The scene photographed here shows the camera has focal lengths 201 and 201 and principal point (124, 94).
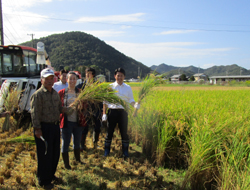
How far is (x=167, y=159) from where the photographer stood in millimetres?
3908

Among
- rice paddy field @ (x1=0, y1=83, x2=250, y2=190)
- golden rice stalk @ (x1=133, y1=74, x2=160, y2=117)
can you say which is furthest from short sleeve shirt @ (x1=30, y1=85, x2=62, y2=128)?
golden rice stalk @ (x1=133, y1=74, x2=160, y2=117)

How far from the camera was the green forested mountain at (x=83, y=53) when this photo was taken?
A: 57.4 meters

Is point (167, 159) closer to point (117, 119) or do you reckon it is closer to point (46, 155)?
point (117, 119)

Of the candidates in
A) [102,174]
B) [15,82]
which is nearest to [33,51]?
[15,82]

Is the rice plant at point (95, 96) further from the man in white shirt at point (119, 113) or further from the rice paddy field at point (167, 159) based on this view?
the man in white shirt at point (119, 113)

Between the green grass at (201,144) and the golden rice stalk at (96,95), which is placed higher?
the golden rice stalk at (96,95)

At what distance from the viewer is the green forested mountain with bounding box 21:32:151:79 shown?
188 ft

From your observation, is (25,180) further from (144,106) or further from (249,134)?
(249,134)

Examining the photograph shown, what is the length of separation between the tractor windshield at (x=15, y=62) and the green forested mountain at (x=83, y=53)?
46.1 m

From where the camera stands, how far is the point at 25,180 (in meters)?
3.11

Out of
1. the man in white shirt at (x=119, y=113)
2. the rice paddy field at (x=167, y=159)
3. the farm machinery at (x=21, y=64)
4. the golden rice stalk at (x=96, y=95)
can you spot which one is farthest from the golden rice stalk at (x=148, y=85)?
the farm machinery at (x=21, y=64)

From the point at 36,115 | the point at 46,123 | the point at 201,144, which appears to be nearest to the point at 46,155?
the point at 46,123

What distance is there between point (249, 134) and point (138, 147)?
8.59 feet

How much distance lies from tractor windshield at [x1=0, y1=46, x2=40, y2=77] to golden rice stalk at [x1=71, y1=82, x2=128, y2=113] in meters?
5.69
